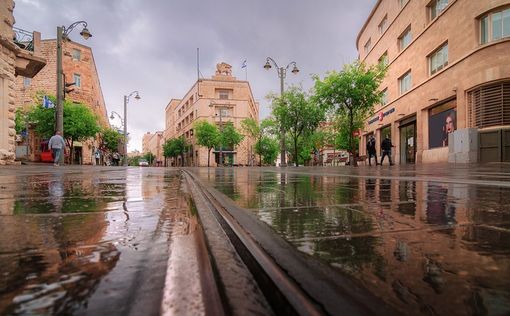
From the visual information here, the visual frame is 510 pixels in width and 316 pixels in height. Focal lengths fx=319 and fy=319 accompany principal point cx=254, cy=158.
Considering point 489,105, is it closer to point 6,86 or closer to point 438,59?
point 438,59

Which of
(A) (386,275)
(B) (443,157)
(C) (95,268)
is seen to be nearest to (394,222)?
(A) (386,275)

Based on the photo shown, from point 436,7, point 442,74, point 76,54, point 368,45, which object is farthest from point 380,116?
point 76,54

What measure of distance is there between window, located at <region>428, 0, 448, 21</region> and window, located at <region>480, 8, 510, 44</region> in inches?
161

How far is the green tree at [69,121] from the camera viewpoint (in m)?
31.4

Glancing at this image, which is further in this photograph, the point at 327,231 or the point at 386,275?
the point at 327,231

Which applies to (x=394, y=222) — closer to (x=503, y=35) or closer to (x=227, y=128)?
(x=503, y=35)

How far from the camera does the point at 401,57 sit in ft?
85.6

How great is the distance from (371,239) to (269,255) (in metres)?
0.36

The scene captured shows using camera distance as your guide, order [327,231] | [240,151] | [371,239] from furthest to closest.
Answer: [240,151] < [327,231] < [371,239]

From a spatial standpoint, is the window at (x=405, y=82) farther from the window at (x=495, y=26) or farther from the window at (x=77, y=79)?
the window at (x=77, y=79)

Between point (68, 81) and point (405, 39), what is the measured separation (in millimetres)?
40035

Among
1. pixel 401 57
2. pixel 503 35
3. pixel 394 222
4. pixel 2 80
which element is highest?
pixel 401 57

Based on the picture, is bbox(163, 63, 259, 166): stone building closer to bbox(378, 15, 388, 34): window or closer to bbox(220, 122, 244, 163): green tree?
bbox(220, 122, 244, 163): green tree

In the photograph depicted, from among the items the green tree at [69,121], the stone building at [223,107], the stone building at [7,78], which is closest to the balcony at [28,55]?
the stone building at [7,78]
